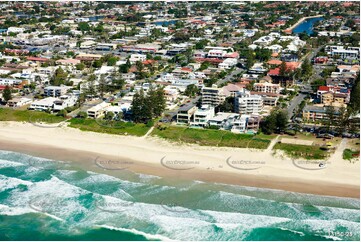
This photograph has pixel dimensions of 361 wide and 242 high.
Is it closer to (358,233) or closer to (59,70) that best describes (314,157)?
(358,233)

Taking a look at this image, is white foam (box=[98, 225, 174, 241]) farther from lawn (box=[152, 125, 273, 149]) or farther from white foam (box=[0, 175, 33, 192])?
lawn (box=[152, 125, 273, 149])

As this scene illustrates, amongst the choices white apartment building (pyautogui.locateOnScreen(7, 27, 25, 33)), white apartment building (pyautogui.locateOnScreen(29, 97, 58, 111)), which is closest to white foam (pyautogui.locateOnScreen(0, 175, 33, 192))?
white apartment building (pyautogui.locateOnScreen(29, 97, 58, 111))

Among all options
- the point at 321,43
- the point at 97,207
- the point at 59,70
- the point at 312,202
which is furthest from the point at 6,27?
the point at 312,202

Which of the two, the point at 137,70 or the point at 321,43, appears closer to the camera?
the point at 137,70

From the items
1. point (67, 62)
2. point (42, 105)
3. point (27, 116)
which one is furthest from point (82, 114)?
point (67, 62)

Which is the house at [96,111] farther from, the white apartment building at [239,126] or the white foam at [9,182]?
the white apartment building at [239,126]
